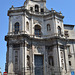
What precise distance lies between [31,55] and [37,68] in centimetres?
296

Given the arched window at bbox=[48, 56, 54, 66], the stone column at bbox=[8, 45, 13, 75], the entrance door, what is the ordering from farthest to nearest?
the arched window at bbox=[48, 56, 54, 66] → the entrance door → the stone column at bbox=[8, 45, 13, 75]

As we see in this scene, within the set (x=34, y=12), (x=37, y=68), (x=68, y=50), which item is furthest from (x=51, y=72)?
(x=34, y=12)

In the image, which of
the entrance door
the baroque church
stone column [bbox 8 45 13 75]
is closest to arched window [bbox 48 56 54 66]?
the baroque church

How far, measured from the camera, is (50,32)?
107ft

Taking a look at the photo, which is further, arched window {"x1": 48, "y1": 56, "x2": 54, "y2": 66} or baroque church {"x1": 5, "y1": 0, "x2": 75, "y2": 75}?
arched window {"x1": 48, "y1": 56, "x2": 54, "y2": 66}

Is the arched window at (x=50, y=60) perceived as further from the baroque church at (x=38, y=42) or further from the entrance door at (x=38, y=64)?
the entrance door at (x=38, y=64)

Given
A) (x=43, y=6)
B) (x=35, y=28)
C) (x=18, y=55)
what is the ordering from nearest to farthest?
1. (x=18, y=55)
2. (x=35, y=28)
3. (x=43, y=6)

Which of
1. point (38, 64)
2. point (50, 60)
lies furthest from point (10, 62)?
point (50, 60)

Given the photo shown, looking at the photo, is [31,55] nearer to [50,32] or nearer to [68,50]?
[50,32]

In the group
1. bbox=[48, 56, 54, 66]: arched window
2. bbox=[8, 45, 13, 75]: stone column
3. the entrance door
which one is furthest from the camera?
bbox=[48, 56, 54, 66]: arched window

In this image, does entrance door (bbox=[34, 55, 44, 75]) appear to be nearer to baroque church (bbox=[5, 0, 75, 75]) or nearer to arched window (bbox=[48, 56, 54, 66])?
baroque church (bbox=[5, 0, 75, 75])

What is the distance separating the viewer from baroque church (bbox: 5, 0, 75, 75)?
28322 mm

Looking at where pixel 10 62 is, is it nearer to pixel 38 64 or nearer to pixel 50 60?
pixel 38 64

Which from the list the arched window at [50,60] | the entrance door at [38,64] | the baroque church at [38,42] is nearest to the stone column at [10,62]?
the baroque church at [38,42]
